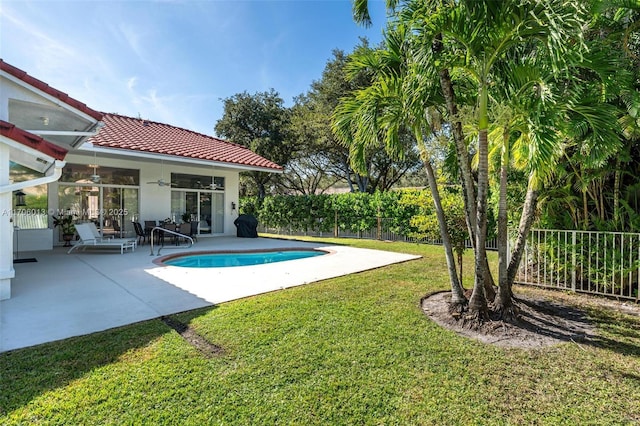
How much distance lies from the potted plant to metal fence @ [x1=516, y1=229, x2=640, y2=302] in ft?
58.8

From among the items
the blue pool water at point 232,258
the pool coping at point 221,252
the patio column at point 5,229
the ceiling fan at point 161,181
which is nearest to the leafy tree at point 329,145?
the pool coping at point 221,252

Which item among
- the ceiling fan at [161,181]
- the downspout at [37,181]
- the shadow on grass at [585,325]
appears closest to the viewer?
the shadow on grass at [585,325]

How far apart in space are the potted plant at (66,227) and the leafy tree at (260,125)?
→ 15.4 meters

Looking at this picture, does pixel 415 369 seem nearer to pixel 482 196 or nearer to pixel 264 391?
pixel 264 391

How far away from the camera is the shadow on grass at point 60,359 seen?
338 centimetres

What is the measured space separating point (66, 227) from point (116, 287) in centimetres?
1000

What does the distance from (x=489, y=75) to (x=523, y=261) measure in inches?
209

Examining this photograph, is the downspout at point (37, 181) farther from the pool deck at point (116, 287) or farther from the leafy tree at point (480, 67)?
the leafy tree at point (480, 67)

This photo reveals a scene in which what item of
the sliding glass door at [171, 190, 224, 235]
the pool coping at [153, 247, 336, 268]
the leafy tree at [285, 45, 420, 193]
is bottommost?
the pool coping at [153, 247, 336, 268]

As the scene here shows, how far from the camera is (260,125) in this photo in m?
28.9

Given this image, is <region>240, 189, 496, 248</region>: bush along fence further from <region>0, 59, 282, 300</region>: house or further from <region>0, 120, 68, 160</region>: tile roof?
<region>0, 120, 68, 160</region>: tile roof

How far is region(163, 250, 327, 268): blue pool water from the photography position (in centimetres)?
1159

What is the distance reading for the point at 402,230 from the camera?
56.4ft

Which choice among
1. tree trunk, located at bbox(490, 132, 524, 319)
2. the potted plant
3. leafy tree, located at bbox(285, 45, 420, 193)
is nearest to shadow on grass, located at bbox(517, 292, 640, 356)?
tree trunk, located at bbox(490, 132, 524, 319)
